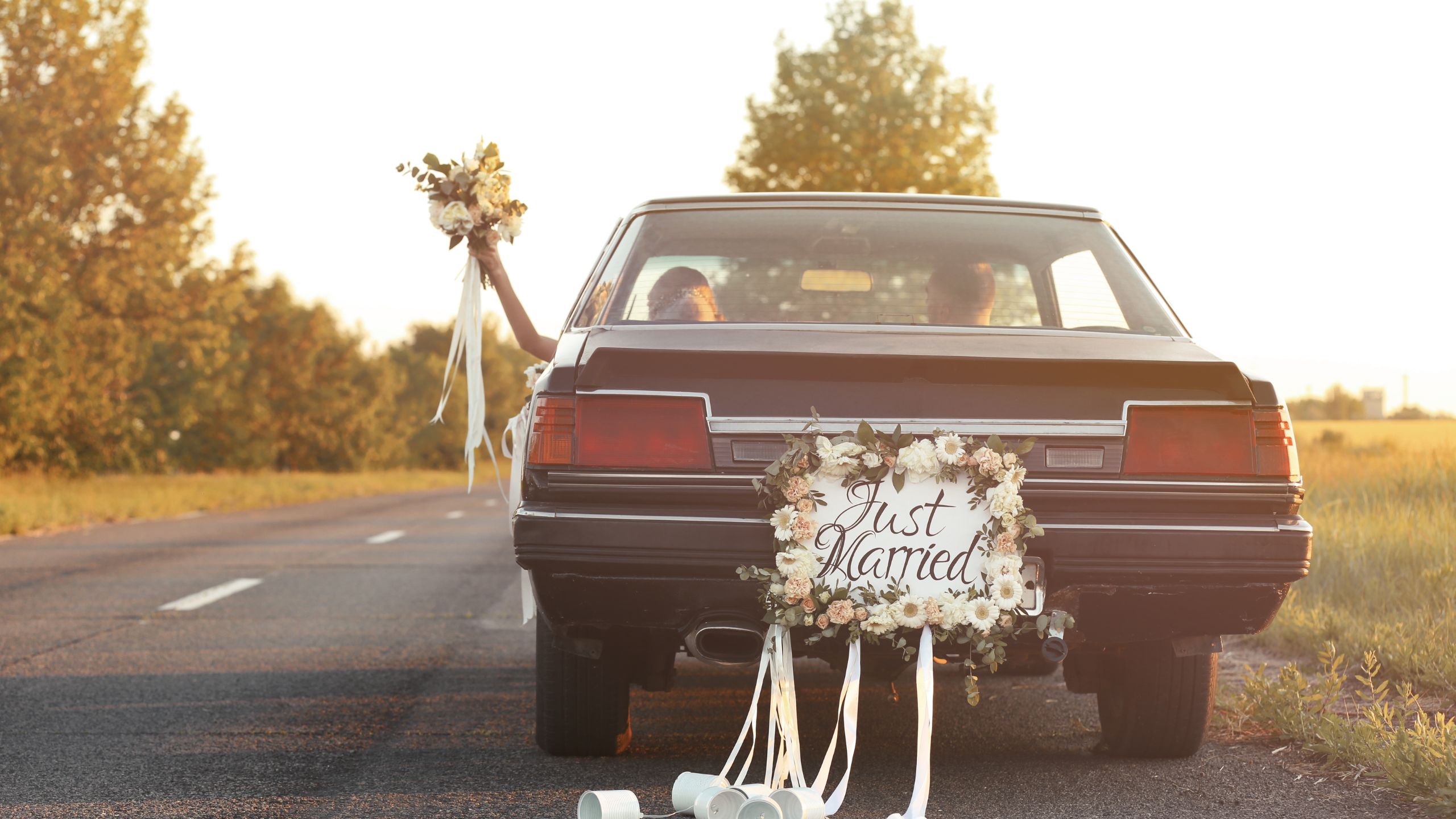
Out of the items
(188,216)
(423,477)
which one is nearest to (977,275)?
(188,216)

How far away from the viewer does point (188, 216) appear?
32.9 m

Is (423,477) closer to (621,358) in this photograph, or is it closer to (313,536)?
(313,536)

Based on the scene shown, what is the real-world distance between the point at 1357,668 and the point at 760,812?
3.46 m

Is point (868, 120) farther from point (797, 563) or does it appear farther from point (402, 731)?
point (797, 563)

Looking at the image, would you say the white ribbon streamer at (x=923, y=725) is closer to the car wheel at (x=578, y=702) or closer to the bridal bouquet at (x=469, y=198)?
the car wheel at (x=578, y=702)

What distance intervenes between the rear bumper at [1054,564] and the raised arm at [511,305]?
4.47 ft

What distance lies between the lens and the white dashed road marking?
28.2ft

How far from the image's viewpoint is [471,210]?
4.92 metres

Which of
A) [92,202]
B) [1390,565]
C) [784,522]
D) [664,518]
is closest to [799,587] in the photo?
[784,522]

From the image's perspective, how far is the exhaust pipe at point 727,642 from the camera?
139 inches

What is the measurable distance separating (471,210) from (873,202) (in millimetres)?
1407

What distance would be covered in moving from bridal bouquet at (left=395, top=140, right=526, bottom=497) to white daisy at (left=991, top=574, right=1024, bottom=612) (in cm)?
205

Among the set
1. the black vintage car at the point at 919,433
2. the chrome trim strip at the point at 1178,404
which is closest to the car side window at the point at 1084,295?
the black vintage car at the point at 919,433

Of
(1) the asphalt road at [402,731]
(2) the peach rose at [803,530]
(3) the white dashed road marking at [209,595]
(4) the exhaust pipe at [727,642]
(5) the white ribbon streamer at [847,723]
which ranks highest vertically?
(2) the peach rose at [803,530]
